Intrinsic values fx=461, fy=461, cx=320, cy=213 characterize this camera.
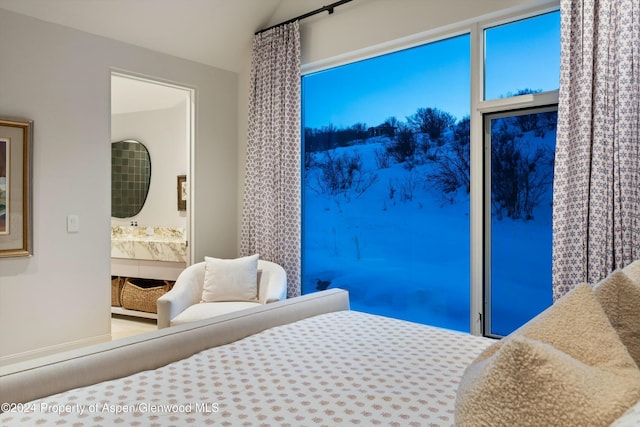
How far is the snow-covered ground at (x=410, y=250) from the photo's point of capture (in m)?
3.27

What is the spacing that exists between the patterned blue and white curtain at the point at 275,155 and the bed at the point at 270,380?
2089 millimetres

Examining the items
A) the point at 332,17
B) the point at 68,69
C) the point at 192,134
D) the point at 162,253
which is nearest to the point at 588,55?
the point at 332,17

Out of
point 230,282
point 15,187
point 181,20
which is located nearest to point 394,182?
point 230,282

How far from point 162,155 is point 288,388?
4.81m

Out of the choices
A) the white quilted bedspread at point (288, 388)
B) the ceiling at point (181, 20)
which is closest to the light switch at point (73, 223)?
the ceiling at point (181, 20)

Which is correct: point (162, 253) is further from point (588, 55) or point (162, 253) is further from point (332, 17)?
point (588, 55)

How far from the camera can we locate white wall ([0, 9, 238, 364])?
128 inches

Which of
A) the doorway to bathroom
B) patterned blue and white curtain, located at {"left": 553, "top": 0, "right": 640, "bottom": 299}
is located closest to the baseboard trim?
the doorway to bathroom

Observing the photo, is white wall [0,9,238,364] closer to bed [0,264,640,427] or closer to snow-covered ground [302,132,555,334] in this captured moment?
snow-covered ground [302,132,555,334]

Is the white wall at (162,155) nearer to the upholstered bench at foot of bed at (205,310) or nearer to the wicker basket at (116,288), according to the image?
the wicker basket at (116,288)

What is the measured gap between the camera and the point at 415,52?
4000 millimetres

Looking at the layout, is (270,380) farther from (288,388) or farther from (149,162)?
(149,162)

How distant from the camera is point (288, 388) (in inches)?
57.4

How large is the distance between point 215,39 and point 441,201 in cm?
254
